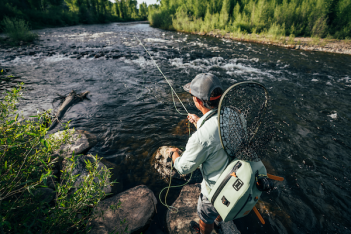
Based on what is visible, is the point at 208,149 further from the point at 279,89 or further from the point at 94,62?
the point at 94,62

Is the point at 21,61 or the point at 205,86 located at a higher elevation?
the point at 205,86

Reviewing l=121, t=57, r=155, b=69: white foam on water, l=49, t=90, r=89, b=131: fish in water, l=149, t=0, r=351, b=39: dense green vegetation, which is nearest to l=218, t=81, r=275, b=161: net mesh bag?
l=49, t=90, r=89, b=131: fish in water

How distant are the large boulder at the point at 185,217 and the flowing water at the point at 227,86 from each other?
19cm

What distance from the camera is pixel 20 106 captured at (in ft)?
19.0

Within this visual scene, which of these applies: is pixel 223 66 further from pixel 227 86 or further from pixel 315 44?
pixel 315 44

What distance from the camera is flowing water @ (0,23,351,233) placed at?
299cm

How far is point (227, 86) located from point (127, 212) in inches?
267

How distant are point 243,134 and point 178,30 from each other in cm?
3047

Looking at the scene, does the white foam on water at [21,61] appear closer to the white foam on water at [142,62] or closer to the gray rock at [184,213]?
the white foam on water at [142,62]

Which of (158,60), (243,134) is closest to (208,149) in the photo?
(243,134)

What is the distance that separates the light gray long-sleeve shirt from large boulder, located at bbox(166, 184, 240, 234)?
4.23 feet

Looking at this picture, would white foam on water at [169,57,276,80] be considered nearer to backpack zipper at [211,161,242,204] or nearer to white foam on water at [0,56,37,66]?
backpack zipper at [211,161,242,204]

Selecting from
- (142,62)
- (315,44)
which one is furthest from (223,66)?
(315,44)

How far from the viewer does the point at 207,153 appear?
5.36 ft
